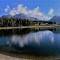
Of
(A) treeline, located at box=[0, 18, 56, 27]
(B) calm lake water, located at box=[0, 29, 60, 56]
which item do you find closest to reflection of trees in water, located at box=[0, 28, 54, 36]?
(B) calm lake water, located at box=[0, 29, 60, 56]

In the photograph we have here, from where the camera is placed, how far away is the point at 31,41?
4547mm

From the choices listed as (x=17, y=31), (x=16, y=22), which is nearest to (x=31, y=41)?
(x=17, y=31)

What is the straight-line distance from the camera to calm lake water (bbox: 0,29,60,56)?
4.45 m

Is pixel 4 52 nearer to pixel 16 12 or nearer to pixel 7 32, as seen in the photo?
pixel 7 32

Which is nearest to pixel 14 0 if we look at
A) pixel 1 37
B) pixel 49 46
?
pixel 1 37

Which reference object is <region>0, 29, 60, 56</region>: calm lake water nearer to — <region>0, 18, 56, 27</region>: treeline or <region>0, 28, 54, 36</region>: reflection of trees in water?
<region>0, 28, 54, 36</region>: reflection of trees in water

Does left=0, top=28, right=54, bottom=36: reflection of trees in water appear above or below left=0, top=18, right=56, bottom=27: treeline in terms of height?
below

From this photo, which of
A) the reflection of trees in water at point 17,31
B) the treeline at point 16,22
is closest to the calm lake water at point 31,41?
the reflection of trees in water at point 17,31

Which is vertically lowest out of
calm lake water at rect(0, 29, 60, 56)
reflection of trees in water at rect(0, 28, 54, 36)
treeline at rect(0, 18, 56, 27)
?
calm lake water at rect(0, 29, 60, 56)

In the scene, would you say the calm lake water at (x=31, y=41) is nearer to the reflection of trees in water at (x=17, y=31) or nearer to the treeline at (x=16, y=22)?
the reflection of trees in water at (x=17, y=31)

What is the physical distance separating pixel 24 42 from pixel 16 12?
1.95 feet

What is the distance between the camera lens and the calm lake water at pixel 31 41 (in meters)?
4.45

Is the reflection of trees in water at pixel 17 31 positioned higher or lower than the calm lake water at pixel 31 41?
higher

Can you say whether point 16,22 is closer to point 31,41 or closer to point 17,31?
point 17,31
